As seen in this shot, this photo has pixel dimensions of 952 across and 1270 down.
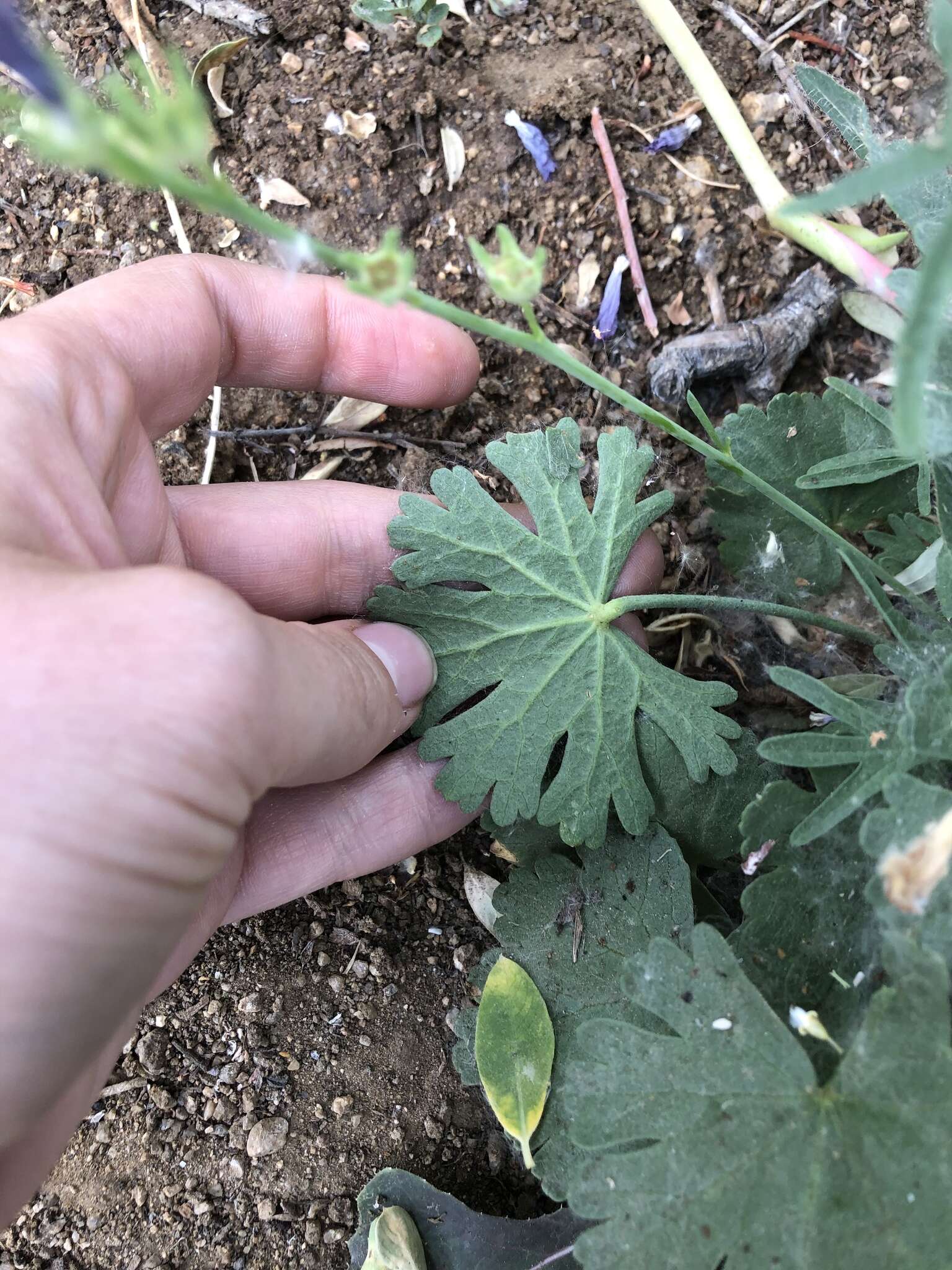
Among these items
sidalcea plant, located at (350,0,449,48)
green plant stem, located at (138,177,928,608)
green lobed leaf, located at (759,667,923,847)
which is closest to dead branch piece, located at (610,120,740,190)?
sidalcea plant, located at (350,0,449,48)

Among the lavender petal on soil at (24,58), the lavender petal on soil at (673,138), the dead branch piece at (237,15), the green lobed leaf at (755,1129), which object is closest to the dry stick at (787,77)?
the lavender petal on soil at (673,138)

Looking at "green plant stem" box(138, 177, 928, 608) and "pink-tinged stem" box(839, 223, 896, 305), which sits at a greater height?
"green plant stem" box(138, 177, 928, 608)

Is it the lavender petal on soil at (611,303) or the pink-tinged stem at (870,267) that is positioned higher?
the pink-tinged stem at (870,267)

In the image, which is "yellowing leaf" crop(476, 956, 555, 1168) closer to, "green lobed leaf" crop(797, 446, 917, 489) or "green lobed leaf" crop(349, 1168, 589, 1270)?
"green lobed leaf" crop(349, 1168, 589, 1270)

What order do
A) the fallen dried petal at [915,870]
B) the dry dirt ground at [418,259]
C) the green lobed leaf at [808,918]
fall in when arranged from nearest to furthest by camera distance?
1. the fallen dried petal at [915,870]
2. the green lobed leaf at [808,918]
3. the dry dirt ground at [418,259]

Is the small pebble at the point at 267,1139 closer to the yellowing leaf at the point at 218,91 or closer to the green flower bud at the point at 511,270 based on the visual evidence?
the green flower bud at the point at 511,270

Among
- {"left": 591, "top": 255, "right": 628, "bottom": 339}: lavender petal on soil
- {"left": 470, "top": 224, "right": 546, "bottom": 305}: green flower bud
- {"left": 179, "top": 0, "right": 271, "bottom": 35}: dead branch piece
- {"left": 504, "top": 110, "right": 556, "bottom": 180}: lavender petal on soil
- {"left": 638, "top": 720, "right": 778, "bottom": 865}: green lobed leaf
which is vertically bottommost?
{"left": 638, "top": 720, "right": 778, "bottom": 865}: green lobed leaf

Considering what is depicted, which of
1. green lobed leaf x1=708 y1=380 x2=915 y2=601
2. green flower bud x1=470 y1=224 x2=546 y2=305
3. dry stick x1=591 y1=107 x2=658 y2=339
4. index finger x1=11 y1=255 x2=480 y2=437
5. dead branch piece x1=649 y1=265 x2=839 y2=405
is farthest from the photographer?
dry stick x1=591 y1=107 x2=658 y2=339
